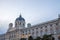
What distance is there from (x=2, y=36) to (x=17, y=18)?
20.1 meters

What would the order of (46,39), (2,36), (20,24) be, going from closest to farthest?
(46,39) < (20,24) < (2,36)

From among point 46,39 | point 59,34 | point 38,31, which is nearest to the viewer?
point 46,39

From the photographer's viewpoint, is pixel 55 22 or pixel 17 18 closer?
pixel 55 22

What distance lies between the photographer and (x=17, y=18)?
86.0 metres

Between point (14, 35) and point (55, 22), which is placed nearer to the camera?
point (55, 22)

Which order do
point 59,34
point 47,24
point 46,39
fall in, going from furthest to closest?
point 47,24
point 59,34
point 46,39

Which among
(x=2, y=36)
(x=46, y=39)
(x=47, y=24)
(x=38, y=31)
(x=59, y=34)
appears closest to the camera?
(x=46, y=39)

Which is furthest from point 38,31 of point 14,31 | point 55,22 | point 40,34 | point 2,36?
point 2,36

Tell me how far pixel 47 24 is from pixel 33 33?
1097 centimetres

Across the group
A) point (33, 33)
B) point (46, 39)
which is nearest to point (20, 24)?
point (33, 33)

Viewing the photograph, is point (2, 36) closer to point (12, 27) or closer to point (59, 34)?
point (12, 27)

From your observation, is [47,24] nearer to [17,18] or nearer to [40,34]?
[40,34]

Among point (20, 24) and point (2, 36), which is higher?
point (20, 24)

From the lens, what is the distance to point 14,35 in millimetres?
84688
